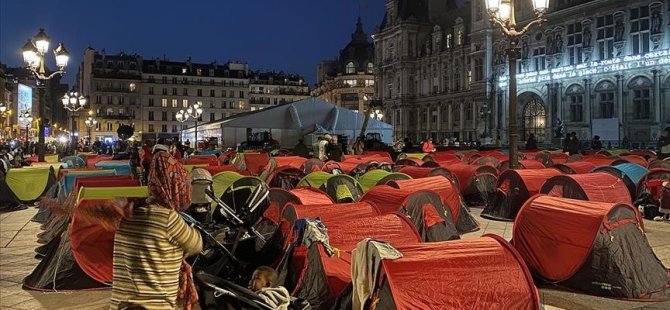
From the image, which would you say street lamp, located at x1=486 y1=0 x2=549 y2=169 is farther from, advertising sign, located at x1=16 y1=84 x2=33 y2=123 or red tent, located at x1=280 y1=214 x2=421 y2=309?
advertising sign, located at x1=16 y1=84 x2=33 y2=123

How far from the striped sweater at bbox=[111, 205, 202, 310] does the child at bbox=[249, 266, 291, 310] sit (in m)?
1.26

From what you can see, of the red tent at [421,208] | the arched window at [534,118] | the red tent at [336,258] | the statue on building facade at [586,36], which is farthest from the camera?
the arched window at [534,118]

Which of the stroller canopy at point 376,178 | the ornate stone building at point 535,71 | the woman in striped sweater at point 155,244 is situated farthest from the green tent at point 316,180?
the ornate stone building at point 535,71

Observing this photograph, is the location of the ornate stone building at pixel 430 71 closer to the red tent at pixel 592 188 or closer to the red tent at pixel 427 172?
the red tent at pixel 427 172

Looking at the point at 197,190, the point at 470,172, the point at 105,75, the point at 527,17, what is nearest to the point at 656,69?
the point at 527,17

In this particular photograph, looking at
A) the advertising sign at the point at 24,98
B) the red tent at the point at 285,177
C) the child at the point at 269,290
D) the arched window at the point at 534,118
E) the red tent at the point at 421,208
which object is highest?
the advertising sign at the point at 24,98

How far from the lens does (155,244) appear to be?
3736 mm

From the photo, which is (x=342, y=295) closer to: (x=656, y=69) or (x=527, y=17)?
(x=656, y=69)

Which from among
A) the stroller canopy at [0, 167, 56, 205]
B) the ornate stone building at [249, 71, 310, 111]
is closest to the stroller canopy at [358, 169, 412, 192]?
the stroller canopy at [0, 167, 56, 205]

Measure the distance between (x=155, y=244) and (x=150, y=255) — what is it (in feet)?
0.28

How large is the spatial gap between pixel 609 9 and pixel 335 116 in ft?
68.8

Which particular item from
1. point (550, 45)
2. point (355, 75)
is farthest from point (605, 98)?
point (355, 75)

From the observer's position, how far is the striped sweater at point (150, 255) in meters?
3.72

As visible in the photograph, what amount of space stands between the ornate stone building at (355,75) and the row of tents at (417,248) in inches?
3446
